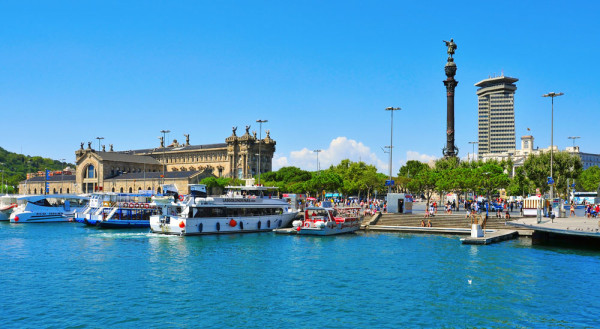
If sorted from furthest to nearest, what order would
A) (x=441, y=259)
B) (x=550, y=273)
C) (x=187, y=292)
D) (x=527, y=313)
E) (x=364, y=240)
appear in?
(x=364, y=240) → (x=441, y=259) → (x=550, y=273) → (x=187, y=292) → (x=527, y=313)

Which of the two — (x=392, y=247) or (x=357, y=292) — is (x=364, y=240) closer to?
(x=392, y=247)

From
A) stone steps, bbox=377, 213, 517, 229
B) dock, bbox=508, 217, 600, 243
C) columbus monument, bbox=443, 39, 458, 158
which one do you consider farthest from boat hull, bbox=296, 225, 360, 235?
columbus monument, bbox=443, 39, 458, 158

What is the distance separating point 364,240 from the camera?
1944 inches

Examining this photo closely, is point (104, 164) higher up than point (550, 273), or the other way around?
point (104, 164)

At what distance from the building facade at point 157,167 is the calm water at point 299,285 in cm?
8996

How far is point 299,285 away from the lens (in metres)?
29.2

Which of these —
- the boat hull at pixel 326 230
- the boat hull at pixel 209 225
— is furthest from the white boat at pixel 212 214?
the boat hull at pixel 326 230

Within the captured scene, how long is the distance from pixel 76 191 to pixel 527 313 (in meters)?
142

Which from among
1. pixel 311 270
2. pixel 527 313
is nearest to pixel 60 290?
pixel 311 270

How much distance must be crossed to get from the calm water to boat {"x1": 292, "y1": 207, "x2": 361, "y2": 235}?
7502 millimetres

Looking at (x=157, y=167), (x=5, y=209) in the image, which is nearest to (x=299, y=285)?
(x=5, y=209)

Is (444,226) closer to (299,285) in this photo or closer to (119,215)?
(299,285)

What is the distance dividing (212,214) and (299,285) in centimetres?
2814

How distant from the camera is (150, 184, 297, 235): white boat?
53719 millimetres
